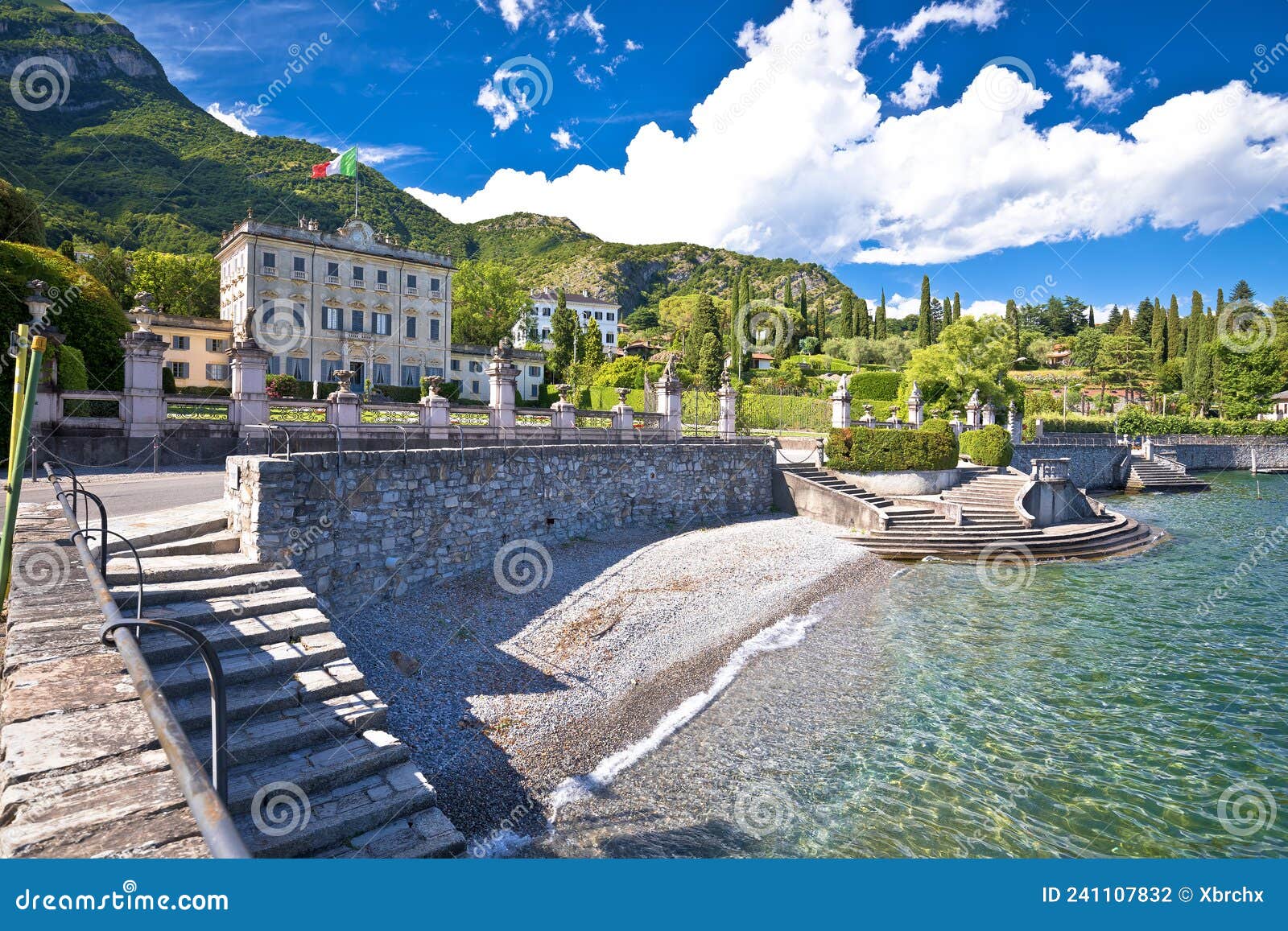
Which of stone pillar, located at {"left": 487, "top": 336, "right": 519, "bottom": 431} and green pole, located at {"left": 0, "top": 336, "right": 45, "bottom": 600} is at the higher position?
stone pillar, located at {"left": 487, "top": 336, "right": 519, "bottom": 431}

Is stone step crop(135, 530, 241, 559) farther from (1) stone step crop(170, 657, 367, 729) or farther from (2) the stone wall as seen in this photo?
(1) stone step crop(170, 657, 367, 729)

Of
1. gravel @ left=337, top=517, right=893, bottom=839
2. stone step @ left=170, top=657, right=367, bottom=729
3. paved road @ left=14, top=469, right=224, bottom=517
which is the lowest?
gravel @ left=337, top=517, right=893, bottom=839

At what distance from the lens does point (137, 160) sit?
208ft

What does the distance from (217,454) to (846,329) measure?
265 ft

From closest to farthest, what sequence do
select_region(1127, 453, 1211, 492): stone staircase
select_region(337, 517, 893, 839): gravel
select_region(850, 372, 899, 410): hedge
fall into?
select_region(337, 517, 893, 839): gravel, select_region(1127, 453, 1211, 492): stone staircase, select_region(850, 372, 899, 410): hedge

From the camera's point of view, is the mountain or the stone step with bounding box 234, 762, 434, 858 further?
the mountain

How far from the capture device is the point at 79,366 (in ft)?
54.7

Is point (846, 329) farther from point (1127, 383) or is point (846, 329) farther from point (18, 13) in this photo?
point (18, 13)

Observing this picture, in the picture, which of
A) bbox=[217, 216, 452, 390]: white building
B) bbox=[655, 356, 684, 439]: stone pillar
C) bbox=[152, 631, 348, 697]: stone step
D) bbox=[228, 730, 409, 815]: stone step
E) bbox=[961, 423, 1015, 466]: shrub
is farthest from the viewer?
bbox=[217, 216, 452, 390]: white building

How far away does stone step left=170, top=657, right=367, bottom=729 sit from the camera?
556 centimetres

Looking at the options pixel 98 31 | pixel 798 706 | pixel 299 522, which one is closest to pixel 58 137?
pixel 98 31

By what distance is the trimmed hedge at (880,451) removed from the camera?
24.9m

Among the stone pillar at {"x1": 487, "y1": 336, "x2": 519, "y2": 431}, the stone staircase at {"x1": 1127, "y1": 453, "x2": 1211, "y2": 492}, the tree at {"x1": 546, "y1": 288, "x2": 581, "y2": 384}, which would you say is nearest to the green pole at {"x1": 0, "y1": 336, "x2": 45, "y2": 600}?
the stone pillar at {"x1": 487, "y1": 336, "x2": 519, "y2": 431}

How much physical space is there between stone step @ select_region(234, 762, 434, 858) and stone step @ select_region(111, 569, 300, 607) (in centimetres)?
278
